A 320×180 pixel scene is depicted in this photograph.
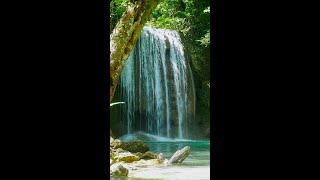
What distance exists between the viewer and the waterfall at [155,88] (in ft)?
54.4

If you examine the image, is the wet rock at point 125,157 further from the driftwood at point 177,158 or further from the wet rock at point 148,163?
the driftwood at point 177,158

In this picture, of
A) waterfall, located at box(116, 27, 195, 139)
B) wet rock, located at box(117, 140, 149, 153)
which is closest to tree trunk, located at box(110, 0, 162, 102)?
wet rock, located at box(117, 140, 149, 153)

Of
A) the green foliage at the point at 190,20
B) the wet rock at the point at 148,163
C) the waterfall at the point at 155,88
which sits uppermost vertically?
the green foliage at the point at 190,20

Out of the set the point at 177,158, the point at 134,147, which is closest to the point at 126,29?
the point at 177,158

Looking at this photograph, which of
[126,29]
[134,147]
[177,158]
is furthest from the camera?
[134,147]

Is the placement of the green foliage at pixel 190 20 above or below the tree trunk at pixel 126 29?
above

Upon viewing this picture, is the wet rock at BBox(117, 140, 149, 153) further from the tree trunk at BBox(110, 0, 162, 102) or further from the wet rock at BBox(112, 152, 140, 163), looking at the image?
the tree trunk at BBox(110, 0, 162, 102)

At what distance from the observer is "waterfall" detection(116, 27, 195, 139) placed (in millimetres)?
16578

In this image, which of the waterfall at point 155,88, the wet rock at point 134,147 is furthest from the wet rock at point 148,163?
the waterfall at point 155,88

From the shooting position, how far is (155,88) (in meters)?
16.8

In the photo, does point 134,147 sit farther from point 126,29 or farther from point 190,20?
point 190,20
